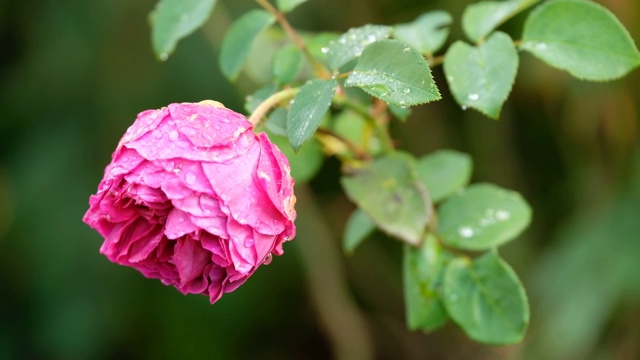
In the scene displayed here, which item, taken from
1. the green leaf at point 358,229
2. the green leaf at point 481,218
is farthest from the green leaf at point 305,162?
the green leaf at point 481,218

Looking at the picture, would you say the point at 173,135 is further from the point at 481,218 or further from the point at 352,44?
the point at 481,218

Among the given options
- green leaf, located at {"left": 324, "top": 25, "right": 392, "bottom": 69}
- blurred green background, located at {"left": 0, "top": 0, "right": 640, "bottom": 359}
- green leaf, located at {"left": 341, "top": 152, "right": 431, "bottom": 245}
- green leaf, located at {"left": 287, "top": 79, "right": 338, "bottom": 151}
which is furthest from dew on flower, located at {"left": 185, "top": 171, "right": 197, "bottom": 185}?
blurred green background, located at {"left": 0, "top": 0, "right": 640, "bottom": 359}

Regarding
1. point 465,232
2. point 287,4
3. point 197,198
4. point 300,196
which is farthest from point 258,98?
point 300,196

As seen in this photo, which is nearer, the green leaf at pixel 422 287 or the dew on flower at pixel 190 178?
the dew on flower at pixel 190 178

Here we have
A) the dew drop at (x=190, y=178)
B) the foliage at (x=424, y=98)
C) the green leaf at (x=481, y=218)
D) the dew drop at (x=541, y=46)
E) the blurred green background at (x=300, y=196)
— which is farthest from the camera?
the blurred green background at (x=300, y=196)

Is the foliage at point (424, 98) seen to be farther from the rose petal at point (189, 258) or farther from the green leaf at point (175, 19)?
the rose petal at point (189, 258)

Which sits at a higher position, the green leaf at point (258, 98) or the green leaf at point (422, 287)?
the green leaf at point (258, 98)
